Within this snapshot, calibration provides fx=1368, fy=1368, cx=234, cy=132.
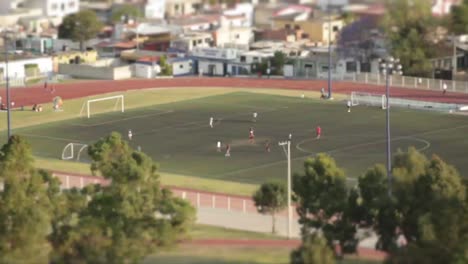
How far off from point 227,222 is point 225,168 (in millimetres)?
10811

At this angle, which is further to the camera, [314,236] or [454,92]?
[454,92]

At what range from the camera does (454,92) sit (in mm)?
85125

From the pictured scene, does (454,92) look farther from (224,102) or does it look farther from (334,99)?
(224,102)

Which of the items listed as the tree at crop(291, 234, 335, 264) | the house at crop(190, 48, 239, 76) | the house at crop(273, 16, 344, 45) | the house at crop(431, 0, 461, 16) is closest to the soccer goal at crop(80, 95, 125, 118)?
the house at crop(190, 48, 239, 76)

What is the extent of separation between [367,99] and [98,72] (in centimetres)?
2315

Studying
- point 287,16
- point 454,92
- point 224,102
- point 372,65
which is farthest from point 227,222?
point 287,16

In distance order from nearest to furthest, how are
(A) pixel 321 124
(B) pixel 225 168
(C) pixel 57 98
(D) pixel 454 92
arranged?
(B) pixel 225 168
(A) pixel 321 124
(C) pixel 57 98
(D) pixel 454 92

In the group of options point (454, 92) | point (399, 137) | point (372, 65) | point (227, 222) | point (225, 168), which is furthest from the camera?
point (372, 65)

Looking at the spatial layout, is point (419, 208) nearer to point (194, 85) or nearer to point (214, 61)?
point (194, 85)

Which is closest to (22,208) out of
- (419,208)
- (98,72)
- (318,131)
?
(419,208)

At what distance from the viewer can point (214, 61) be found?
324 feet

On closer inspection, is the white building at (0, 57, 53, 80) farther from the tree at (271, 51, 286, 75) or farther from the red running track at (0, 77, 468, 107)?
the tree at (271, 51, 286, 75)

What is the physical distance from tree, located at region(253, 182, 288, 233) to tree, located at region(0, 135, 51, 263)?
7.20 metres

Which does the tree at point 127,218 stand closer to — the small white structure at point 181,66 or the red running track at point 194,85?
the red running track at point 194,85
